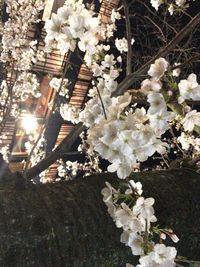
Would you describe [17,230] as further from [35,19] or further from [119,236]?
[35,19]

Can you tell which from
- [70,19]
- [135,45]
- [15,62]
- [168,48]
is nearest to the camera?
[70,19]

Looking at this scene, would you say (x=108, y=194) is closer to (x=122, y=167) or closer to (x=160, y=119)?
(x=122, y=167)

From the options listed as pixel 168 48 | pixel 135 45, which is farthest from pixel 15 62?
pixel 168 48

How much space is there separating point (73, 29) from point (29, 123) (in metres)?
9.51

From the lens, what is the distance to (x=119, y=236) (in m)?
2.35

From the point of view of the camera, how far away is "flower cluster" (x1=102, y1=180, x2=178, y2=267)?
2033 millimetres

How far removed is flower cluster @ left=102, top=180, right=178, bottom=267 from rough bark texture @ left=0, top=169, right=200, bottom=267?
13cm

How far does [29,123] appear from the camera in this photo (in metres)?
11.6

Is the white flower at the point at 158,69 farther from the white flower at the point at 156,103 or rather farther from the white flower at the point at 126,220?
the white flower at the point at 126,220

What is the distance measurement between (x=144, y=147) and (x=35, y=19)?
8069 millimetres

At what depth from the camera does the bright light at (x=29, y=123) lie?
454 inches

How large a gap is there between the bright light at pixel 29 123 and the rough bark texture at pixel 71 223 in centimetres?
908

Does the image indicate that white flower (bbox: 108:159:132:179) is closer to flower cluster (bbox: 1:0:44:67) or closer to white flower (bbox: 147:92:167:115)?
white flower (bbox: 147:92:167:115)

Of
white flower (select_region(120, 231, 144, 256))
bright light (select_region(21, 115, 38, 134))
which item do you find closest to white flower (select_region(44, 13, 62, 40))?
white flower (select_region(120, 231, 144, 256))
